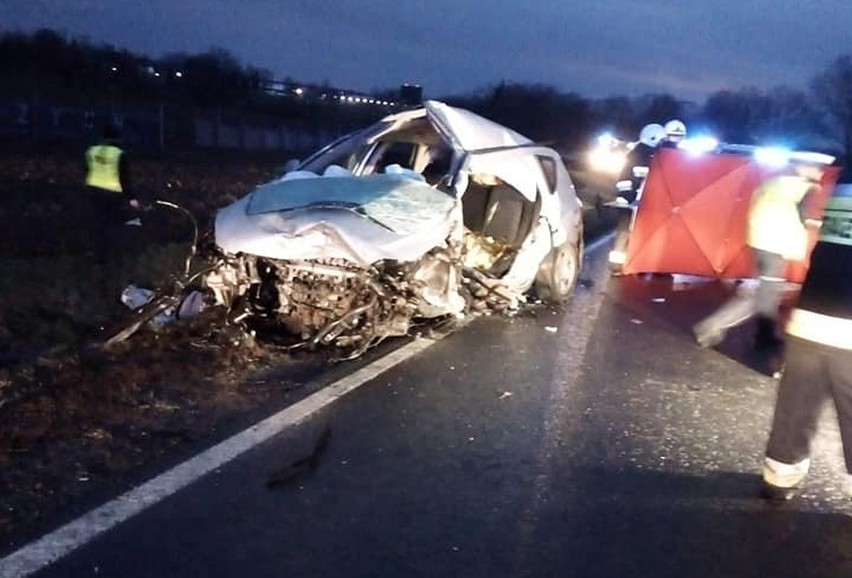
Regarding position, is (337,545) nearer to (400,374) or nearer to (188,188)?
(400,374)

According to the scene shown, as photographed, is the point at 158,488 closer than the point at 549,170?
Yes

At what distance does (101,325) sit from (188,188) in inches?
422

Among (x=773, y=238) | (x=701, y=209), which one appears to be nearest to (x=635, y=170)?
(x=701, y=209)

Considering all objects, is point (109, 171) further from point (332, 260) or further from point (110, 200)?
point (332, 260)

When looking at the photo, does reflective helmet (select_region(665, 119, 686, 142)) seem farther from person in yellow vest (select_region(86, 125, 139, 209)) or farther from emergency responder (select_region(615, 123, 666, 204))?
person in yellow vest (select_region(86, 125, 139, 209))

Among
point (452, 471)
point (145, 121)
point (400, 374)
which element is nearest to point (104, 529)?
point (452, 471)

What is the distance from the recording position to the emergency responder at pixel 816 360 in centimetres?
485

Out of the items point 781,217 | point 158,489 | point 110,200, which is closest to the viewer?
point 158,489

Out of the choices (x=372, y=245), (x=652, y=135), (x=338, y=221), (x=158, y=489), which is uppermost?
(x=652, y=135)

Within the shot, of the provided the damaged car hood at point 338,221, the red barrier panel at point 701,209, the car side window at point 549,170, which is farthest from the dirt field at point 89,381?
the red barrier panel at point 701,209

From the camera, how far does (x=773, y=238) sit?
8.26 metres

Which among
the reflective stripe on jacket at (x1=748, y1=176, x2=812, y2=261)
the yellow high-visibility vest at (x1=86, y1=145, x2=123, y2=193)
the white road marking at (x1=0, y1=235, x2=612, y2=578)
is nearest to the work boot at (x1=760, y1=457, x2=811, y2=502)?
the white road marking at (x1=0, y1=235, x2=612, y2=578)

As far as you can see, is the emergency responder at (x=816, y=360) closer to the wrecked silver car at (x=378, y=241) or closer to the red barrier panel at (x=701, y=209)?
the wrecked silver car at (x=378, y=241)

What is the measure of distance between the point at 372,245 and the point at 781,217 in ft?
10.6
